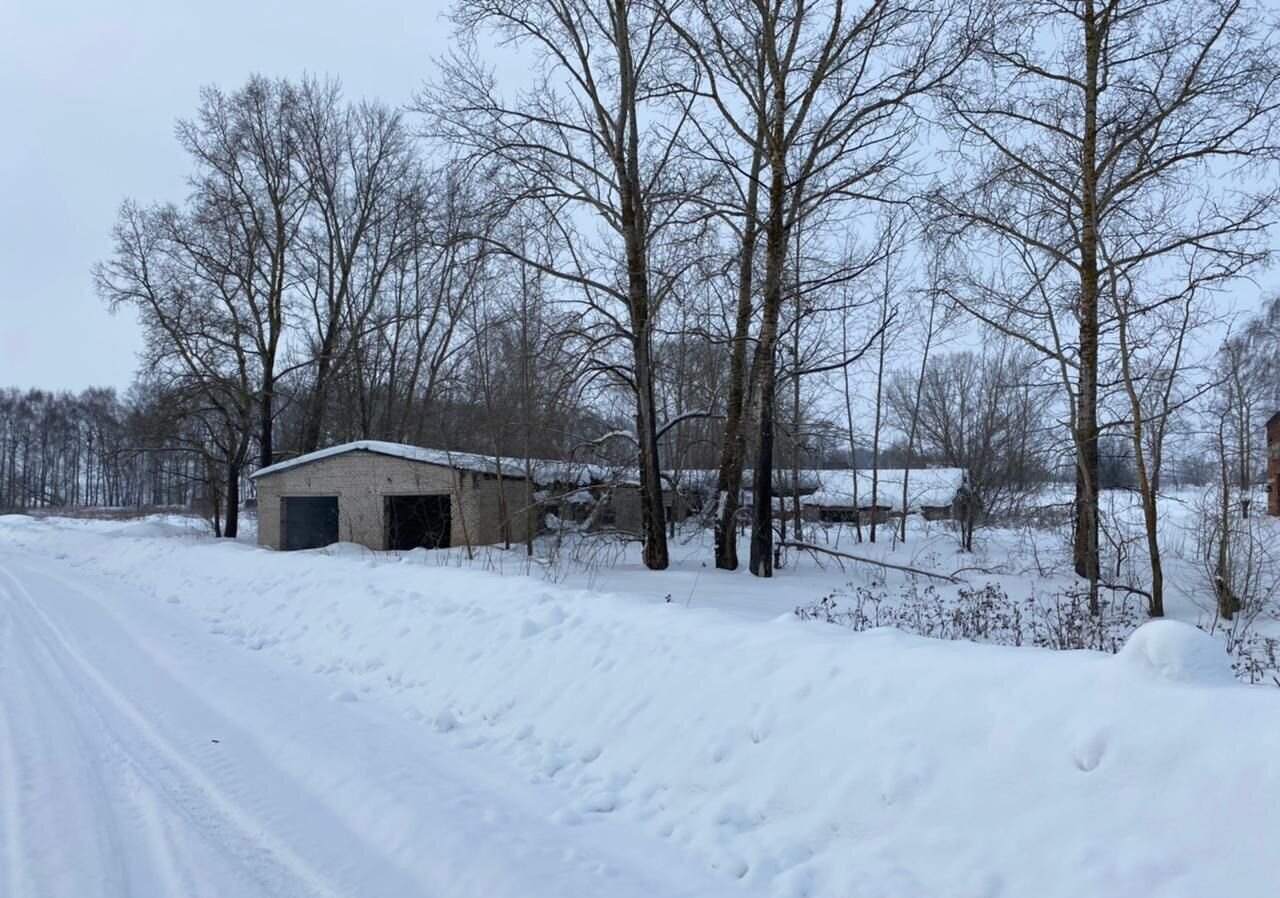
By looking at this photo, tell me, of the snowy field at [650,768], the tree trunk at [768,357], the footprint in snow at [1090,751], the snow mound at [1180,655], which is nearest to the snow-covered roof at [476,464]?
the tree trunk at [768,357]

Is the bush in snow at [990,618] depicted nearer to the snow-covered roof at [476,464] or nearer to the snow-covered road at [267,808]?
the snow-covered road at [267,808]

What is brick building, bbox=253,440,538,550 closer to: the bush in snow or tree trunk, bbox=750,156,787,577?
tree trunk, bbox=750,156,787,577

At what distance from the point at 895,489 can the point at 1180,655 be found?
53.6 metres

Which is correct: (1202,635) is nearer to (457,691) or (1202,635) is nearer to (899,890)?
(899,890)

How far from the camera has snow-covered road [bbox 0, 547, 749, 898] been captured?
433cm

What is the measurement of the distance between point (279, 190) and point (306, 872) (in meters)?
38.1

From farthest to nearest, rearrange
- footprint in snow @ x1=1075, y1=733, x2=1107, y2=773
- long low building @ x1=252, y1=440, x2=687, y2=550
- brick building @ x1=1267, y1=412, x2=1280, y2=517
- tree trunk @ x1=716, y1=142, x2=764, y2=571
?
long low building @ x1=252, y1=440, x2=687, y2=550 → tree trunk @ x1=716, y1=142, x2=764, y2=571 → brick building @ x1=1267, y1=412, x2=1280, y2=517 → footprint in snow @ x1=1075, y1=733, x2=1107, y2=773

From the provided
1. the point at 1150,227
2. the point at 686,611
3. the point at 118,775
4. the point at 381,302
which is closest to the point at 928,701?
the point at 686,611

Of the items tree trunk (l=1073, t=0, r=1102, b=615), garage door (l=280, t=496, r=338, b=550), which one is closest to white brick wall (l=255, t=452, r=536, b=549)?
garage door (l=280, t=496, r=338, b=550)

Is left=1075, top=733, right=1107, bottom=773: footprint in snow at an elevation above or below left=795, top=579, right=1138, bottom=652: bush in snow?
above

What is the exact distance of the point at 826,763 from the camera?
4.98 meters

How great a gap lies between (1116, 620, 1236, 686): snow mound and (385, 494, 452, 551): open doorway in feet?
80.4

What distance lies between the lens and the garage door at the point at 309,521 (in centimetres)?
3064

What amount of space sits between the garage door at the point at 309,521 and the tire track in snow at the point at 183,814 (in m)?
23.7
